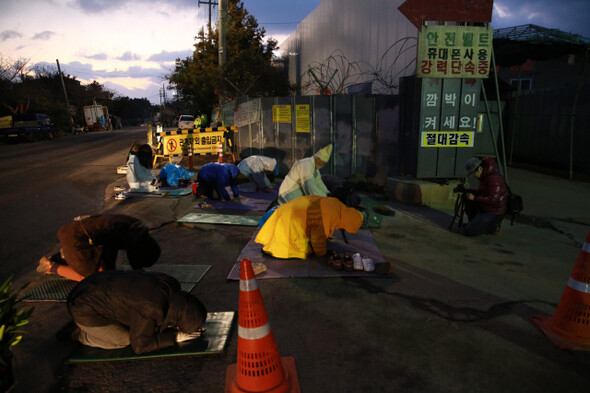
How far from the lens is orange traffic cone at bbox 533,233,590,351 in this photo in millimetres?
2986

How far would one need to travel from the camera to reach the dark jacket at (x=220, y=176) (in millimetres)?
8109

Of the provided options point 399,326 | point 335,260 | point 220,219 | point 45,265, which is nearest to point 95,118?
point 220,219

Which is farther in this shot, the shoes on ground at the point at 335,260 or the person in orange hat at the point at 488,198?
the person in orange hat at the point at 488,198

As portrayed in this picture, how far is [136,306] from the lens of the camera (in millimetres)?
2707

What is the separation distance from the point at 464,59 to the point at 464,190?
2908 millimetres

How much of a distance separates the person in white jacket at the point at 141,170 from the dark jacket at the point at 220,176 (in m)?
1.44

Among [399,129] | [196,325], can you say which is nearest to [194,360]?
[196,325]

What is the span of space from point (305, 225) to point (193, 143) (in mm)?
7651

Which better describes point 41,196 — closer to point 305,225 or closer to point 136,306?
point 305,225

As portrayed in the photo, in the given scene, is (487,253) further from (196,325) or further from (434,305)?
(196,325)

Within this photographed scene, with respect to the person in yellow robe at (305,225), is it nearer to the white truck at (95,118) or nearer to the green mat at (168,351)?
the green mat at (168,351)

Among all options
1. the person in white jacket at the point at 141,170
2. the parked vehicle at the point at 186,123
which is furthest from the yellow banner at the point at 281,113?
the parked vehicle at the point at 186,123

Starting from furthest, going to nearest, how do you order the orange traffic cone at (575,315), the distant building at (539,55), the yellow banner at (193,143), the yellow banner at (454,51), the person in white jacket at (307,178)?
the distant building at (539,55) < the yellow banner at (193,143) < the yellow banner at (454,51) < the person in white jacket at (307,178) < the orange traffic cone at (575,315)

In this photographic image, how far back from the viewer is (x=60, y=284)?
4062 mm
